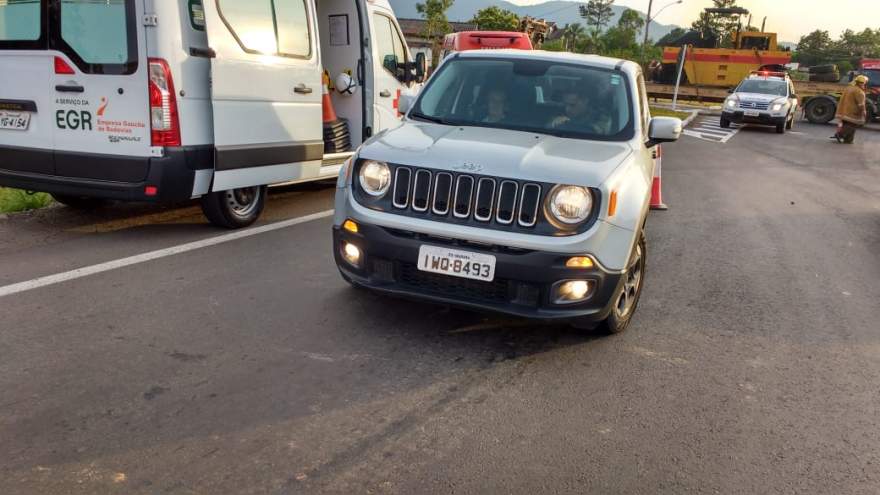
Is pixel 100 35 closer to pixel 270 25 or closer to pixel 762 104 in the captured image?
pixel 270 25

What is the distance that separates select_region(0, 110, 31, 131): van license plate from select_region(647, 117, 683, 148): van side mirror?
192 inches

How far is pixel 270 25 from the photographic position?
6570mm

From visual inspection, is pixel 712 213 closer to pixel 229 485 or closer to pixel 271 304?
pixel 271 304

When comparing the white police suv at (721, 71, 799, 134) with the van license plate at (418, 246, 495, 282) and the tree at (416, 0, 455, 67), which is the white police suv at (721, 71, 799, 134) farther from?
the tree at (416, 0, 455, 67)

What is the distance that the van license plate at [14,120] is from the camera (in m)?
5.98

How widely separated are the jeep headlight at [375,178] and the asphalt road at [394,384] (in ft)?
2.72

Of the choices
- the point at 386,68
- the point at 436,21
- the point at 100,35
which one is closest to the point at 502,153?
the point at 100,35


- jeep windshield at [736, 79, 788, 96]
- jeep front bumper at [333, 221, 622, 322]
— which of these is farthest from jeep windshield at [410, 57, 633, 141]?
jeep windshield at [736, 79, 788, 96]

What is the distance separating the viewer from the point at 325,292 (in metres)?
5.06

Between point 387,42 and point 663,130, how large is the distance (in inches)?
185

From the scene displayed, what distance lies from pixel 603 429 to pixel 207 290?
2847 millimetres

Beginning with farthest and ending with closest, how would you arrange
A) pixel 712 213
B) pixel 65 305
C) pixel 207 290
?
1. pixel 712 213
2. pixel 207 290
3. pixel 65 305

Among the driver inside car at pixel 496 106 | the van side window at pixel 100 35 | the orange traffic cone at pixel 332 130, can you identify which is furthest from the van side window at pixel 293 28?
the driver inside car at pixel 496 106

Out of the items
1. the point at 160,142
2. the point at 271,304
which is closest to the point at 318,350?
the point at 271,304
